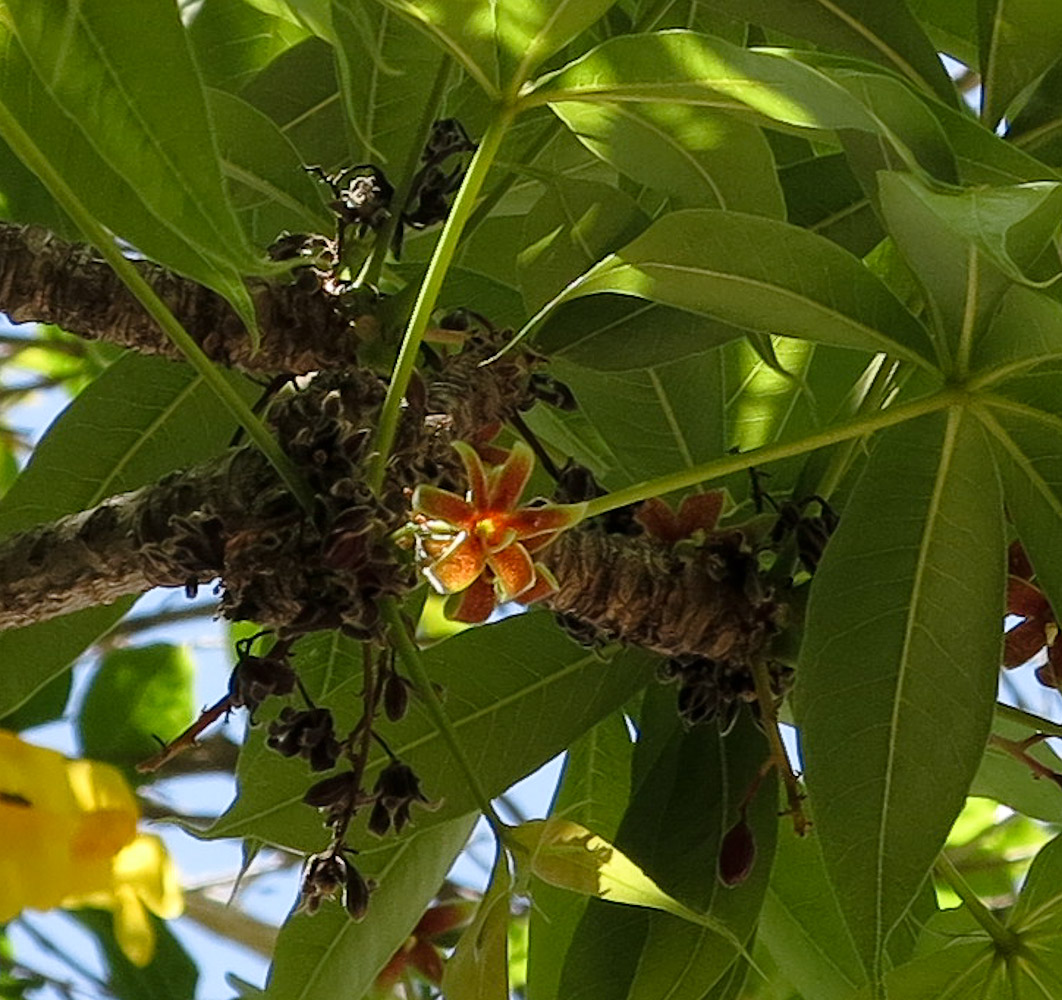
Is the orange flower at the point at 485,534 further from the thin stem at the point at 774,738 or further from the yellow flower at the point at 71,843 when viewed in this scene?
the yellow flower at the point at 71,843

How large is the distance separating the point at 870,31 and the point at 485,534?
0.27 m

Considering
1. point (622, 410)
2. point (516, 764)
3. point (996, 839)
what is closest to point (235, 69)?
point (622, 410)

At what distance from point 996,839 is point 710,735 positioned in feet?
2.85

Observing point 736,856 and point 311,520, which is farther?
point 736,856

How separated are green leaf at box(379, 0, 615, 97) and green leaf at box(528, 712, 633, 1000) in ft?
1.24

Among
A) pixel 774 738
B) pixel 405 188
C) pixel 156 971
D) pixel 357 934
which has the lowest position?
pixel 156 971

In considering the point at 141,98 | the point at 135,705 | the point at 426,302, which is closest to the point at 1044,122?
the point at 426,302

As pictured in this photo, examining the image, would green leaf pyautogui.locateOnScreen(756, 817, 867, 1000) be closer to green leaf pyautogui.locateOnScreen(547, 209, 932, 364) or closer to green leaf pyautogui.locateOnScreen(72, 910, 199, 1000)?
green leaf pyautogui.locateOnScreen(547, 209, 932, 364)

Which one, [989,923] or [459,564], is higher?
[459,564]

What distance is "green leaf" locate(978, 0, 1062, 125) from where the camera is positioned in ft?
2.05

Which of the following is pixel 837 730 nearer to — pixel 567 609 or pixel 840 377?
pixel 567 609

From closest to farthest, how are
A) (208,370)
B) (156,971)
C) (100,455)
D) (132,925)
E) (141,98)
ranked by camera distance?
(141,98) → (208,370) → (100,455) → (132,925) → (156,971)

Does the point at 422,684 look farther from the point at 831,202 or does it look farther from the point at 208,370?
the point at 831,202

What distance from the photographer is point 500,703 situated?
0.69m
